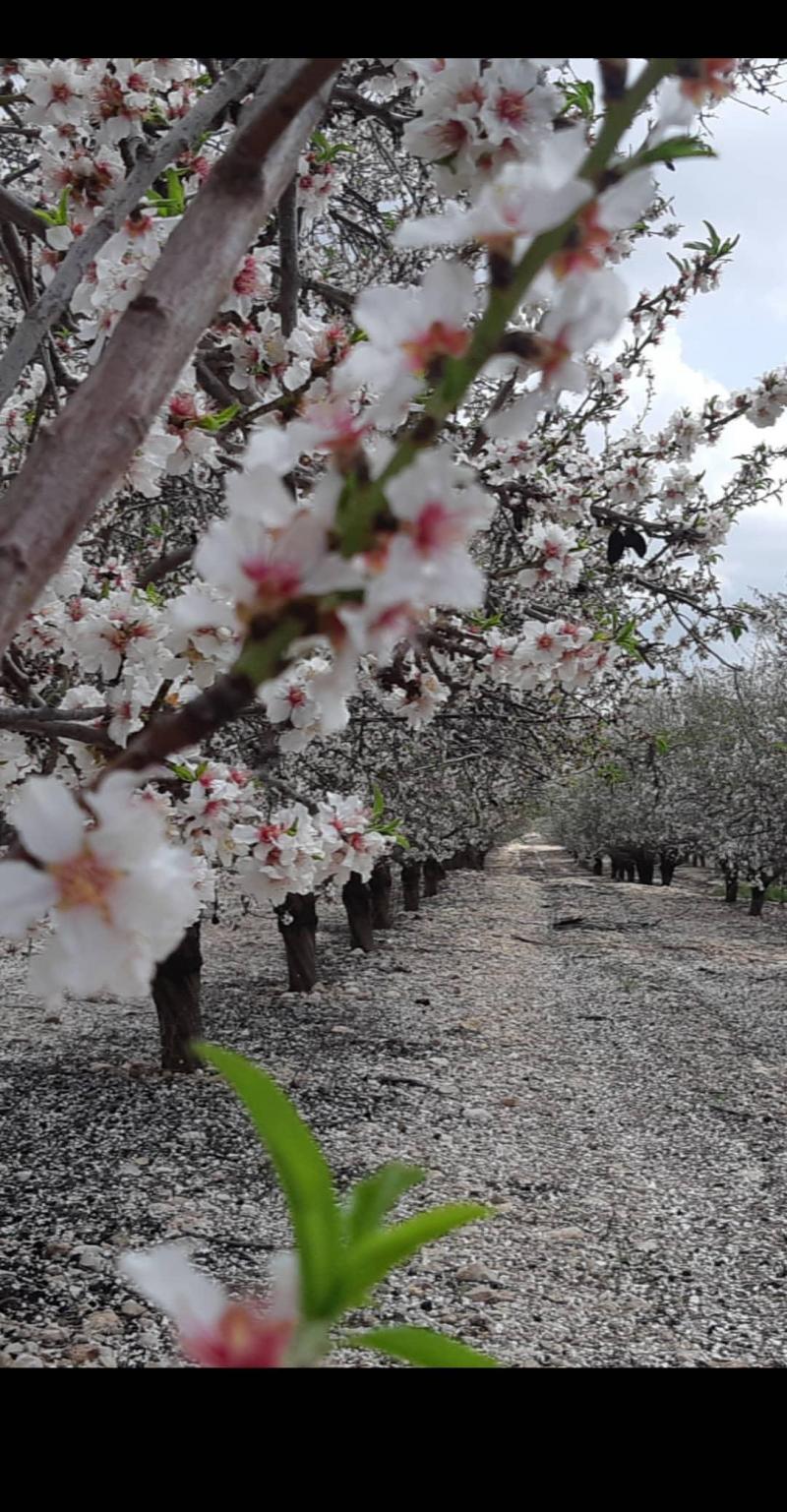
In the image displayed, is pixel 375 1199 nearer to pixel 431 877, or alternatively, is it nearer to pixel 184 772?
pixel 184 772

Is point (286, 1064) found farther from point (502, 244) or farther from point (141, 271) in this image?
point (502, 244)

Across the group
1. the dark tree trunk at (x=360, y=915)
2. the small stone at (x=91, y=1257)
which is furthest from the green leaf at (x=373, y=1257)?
the dark tree trunk at (x=360, y=915)

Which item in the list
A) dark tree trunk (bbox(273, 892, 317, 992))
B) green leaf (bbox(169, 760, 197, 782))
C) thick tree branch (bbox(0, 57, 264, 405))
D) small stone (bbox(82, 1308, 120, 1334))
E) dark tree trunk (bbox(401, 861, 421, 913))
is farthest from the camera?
dark tree trunk (bbox(401, 861, 421, 913))

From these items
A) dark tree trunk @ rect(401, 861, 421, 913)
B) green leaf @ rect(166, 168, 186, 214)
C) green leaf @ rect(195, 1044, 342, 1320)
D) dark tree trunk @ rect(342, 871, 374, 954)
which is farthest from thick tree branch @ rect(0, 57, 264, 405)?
dark tree trunk @ rect(401, 861, 421, 913)

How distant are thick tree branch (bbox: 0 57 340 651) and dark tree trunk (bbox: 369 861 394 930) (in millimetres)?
9610

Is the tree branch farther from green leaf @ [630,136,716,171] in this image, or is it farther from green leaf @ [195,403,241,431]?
green leaf @ [630,136,716,171]

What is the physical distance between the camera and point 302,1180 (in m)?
0.34

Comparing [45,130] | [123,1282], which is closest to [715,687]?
[123,1282]

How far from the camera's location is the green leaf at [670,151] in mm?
446

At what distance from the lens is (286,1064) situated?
5793 mm

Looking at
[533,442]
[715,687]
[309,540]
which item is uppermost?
[715,687]

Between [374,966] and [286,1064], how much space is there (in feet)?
9.49

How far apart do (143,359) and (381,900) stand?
10.2m

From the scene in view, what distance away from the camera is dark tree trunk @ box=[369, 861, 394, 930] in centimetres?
1018
